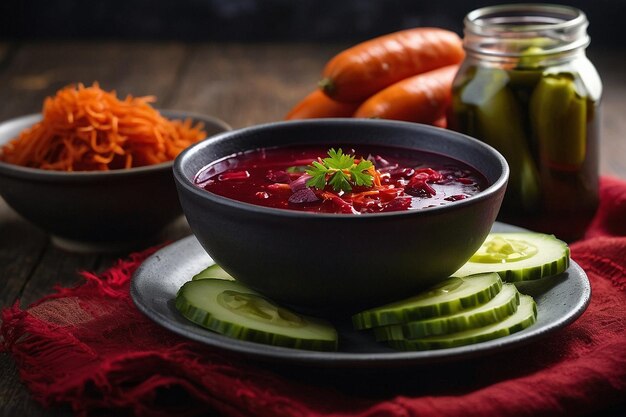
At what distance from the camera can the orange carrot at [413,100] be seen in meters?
2.87

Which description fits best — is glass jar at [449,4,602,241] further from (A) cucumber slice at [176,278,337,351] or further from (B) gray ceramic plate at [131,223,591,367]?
(A) cucumber slice at [176,278,337,351]

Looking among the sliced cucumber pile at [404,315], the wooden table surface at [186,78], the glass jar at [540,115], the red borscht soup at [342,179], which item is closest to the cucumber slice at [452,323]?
the sliced cucumber pile at [404,315]

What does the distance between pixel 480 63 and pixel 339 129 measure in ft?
1.76

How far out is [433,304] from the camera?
1.75 meters

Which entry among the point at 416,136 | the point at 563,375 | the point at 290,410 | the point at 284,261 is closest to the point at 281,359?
the point at 290,410

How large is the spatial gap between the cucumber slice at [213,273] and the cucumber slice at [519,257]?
491mm

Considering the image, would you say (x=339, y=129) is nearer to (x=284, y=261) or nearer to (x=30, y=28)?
(x=284, y=261)

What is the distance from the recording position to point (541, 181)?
2535mm

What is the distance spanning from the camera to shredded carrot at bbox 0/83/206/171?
261 centimetres

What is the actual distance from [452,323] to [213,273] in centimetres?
60

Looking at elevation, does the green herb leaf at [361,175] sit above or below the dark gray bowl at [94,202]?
above

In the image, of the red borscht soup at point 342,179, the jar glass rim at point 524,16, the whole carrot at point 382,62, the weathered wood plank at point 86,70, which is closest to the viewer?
the red borscht soup at point 342,179

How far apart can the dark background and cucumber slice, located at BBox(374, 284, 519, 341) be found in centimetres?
369

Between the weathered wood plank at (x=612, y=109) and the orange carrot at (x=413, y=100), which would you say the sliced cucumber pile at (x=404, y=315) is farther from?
the weathered wood plank at (x=612, y=109)
